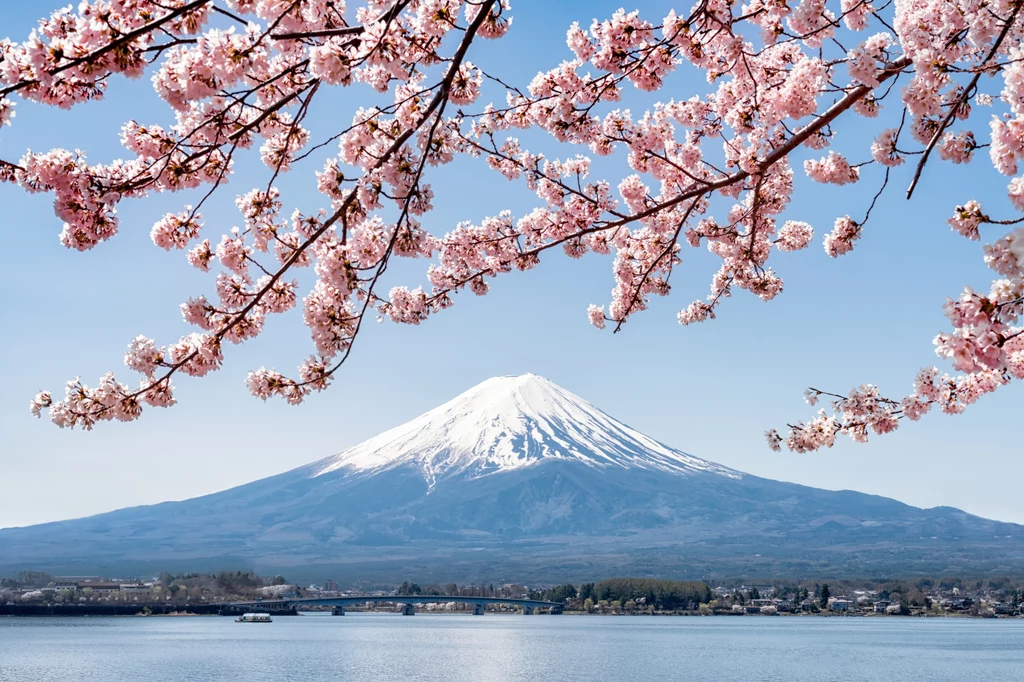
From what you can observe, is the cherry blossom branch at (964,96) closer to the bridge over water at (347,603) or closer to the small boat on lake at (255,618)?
the bridge over water at (347,603)

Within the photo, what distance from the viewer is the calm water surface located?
41812mm

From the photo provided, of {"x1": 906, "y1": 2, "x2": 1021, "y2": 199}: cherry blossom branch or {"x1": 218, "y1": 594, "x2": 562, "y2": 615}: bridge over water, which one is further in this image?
{"x1": 218, "y1": 594, "x2": 562, "y2": 615}: bridge over water

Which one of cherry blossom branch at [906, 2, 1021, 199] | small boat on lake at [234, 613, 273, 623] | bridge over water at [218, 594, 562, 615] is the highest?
cherry blossom branch at [906, 2, 1021, 199]

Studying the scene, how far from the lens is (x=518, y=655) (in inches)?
2185

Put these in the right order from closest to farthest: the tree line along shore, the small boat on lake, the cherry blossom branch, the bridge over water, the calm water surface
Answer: the cherry blossom branch, the calm water surface, the small boat on lake, the bridge over water, the tree line along shore

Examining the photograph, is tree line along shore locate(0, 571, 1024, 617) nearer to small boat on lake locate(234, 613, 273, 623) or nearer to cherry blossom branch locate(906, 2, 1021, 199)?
small boat on lake locate(234, 613, 273, 623)

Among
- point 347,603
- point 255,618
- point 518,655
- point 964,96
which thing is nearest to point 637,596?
point 347,603

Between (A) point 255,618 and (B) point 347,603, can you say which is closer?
(A) point 255,618

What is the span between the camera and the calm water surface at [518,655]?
4181 centimetres

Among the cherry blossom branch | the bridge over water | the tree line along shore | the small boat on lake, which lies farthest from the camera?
the tree line along shore

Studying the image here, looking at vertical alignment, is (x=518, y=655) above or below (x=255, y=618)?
above

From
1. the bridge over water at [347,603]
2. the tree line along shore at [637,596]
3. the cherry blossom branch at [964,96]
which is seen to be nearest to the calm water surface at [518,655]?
the bridge over water at [347,603]

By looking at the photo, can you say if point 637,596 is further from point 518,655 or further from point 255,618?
point 518,655

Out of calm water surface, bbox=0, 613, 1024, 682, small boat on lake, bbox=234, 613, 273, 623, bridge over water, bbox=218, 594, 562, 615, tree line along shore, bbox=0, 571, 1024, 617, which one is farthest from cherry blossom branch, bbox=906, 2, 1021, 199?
small boat on lake, bbox=234, 613, 273, 623
